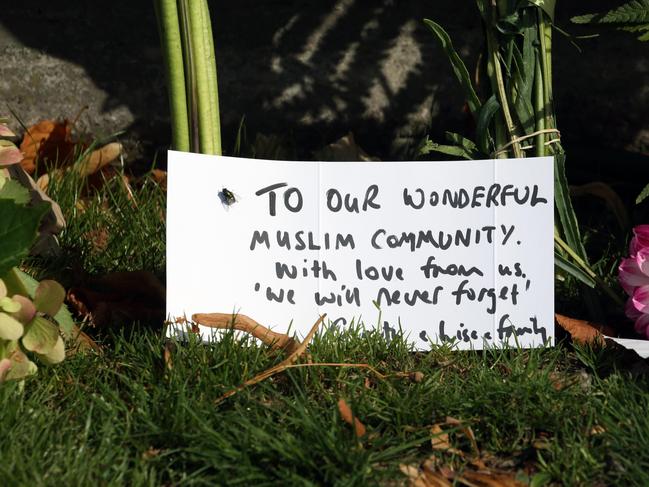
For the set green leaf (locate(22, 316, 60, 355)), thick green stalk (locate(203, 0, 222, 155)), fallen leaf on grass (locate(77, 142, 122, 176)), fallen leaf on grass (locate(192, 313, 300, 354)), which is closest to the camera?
green leaf (locate(22, 316, 60, 355))

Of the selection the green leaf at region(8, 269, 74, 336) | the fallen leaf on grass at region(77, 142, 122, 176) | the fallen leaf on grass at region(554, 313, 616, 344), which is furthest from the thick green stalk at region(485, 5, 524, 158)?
the fallen leaf on grass at region(77, 142, 122, 176)

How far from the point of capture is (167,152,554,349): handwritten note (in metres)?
1.38

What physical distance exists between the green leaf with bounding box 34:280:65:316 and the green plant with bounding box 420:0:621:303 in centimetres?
67

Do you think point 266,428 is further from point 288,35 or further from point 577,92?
point 577,92

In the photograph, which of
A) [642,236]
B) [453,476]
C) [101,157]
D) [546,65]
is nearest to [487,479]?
[453,476]

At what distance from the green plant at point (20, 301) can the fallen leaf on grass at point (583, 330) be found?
2.65 ft

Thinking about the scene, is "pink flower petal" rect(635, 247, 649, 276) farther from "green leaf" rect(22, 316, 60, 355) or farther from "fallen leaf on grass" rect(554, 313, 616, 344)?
"green leaf" rect(22, 316, 60, 355)

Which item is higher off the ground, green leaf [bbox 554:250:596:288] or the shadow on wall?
the shadow on wall

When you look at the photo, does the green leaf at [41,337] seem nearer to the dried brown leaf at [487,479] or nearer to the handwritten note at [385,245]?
the handwritten note at [385,245]

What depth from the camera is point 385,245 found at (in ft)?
4.67

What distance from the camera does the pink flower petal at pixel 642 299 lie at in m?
1.38

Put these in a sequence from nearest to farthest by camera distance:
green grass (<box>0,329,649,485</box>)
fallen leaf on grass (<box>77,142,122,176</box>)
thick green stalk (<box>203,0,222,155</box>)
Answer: green grass (<box>0,329,649,485</box>)
thick green stalk (<box>203,0,222,155</box>)
fallen leaf on grass (<box>77,142,122,176</box>)

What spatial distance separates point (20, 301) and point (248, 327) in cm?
35

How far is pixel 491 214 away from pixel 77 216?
86 cm
